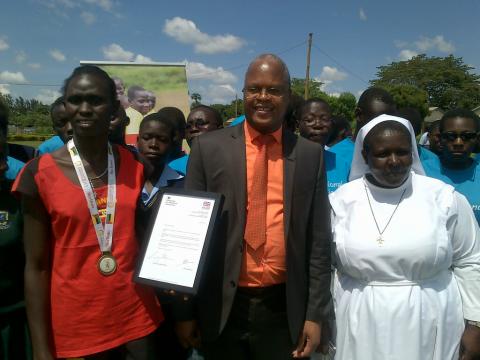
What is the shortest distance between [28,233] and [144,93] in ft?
14.9

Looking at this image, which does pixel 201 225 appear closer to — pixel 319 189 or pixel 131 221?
pixel 131 221

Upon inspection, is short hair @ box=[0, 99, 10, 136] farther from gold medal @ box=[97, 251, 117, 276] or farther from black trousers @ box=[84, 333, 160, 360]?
black trousers @ box=[84, 333, 160, 360]

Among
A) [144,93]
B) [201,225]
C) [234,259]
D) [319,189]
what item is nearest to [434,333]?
[319,189]

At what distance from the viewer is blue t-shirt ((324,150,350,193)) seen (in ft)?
11.9

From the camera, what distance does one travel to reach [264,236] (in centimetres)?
219

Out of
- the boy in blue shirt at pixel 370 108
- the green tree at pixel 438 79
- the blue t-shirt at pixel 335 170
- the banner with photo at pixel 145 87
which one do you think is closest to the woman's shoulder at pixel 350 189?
the blue t-shirt at pixel 335 170

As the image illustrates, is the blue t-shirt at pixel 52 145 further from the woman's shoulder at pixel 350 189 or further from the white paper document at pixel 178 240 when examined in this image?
the woman's shoulder at pixel 350 189

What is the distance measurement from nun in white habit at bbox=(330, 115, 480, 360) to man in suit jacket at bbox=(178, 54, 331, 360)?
0.81 ft

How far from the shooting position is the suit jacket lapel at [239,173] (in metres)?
2.17

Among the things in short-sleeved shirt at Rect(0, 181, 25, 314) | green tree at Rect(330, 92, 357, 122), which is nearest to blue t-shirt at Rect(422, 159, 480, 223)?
short-sleeved shirt at Rect(0, 181, 25, 314)

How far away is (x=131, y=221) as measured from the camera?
206cm

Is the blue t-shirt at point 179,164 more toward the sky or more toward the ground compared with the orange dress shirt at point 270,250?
more toward the sky

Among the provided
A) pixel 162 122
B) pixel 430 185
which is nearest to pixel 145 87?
pixel 162 122

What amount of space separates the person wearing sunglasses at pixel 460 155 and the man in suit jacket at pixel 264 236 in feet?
5.30
